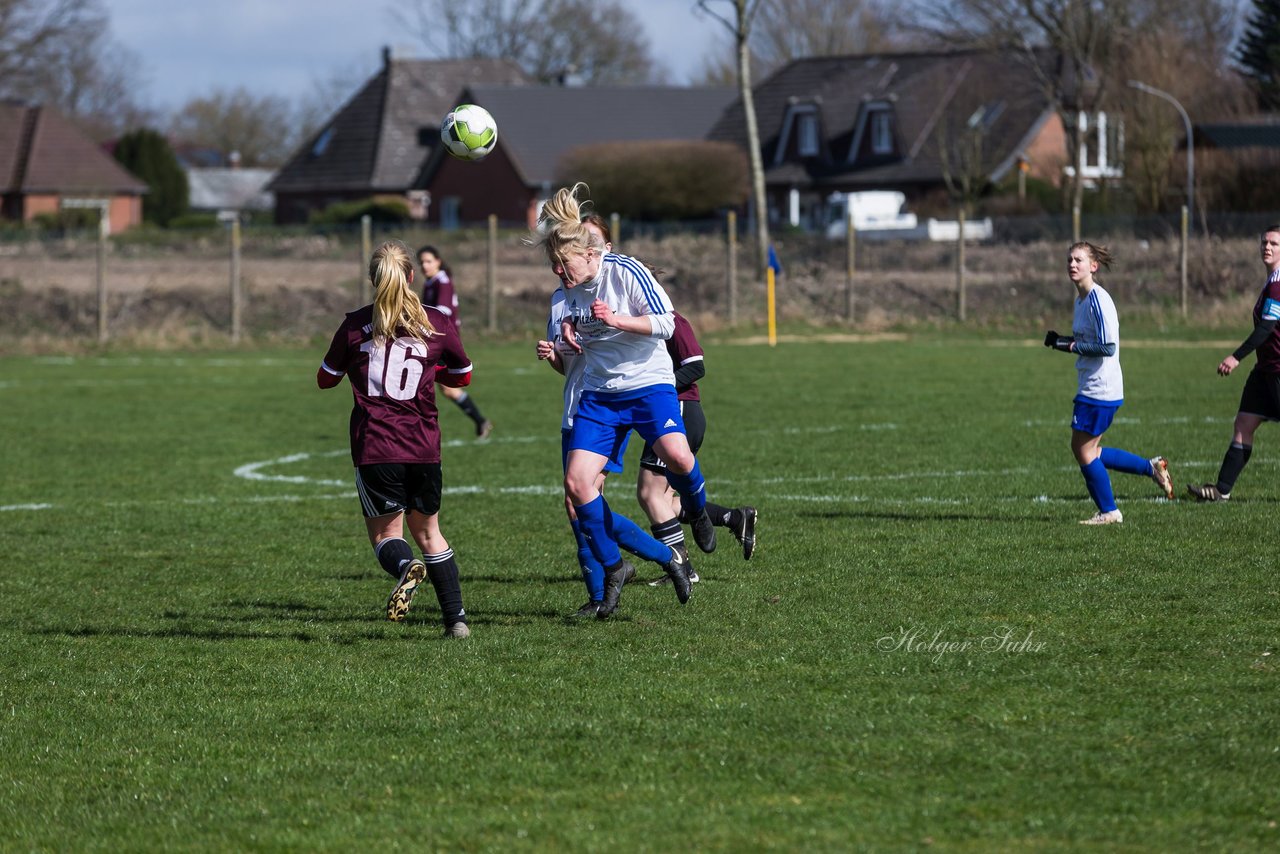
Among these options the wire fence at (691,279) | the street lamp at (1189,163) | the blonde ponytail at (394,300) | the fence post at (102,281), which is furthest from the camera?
the street lamp at (1189,163)

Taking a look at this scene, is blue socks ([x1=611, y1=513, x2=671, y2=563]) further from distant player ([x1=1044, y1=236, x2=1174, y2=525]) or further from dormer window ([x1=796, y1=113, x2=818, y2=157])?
dormer window ([x1=796, y1=113, x2=818, y2=157])

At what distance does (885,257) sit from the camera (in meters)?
38.6

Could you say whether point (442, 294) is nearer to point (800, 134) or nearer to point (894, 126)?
point (894, 126)

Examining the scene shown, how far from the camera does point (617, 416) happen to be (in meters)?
7.95

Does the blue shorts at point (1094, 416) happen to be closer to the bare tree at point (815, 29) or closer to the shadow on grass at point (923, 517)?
the shadow on grass at point (923, 517)

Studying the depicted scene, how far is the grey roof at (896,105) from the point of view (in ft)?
197

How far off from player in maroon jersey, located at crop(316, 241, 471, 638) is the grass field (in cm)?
35

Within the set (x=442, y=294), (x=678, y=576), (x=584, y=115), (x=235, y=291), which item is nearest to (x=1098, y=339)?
(x=678, y=576)

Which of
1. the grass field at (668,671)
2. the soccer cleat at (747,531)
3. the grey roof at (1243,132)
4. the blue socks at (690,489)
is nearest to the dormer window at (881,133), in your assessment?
the grey roof at (1243,132)

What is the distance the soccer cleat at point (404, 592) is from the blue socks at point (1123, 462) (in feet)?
17.4

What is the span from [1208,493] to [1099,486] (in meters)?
1.23

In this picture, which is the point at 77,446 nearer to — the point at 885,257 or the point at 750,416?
the point at 750,416

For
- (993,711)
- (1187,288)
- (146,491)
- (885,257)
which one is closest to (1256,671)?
(993,711)

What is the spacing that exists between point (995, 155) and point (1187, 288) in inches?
1038
